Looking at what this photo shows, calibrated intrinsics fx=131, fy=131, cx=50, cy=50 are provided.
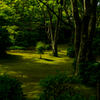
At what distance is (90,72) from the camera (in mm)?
6680

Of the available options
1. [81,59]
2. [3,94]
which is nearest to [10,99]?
[3,94]

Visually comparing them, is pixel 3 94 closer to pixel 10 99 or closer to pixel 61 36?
pixel 10 99

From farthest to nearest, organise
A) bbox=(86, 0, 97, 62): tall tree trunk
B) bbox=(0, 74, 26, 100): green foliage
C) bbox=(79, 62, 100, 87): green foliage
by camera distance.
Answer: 1. bbox=(86, 0, 97, 62): tall tree trunk
2. bbox=(79, 62, 100, 87): green foliage
3. bbox=(0, 74, 26, 100): green foliage

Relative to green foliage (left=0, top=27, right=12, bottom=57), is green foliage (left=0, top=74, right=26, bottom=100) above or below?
below

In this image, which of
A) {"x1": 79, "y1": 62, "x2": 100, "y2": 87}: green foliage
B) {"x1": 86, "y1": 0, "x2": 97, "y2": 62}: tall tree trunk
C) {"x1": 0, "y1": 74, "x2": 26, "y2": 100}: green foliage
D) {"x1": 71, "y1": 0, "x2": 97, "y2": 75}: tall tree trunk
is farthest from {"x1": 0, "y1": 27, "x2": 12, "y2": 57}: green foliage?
{"x1": 0, "y1": 74, "x2": 26, "y2": 100}: green foliage

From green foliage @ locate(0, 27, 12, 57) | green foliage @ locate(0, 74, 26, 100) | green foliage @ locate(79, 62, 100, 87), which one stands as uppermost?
green foliage @ locate(0, 27, 12, 57)

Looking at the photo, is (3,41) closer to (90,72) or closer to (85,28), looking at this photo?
(85,28)

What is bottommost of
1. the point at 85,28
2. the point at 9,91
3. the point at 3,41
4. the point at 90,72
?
the point at 90,72

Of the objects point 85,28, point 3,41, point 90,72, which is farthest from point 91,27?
point 3,41

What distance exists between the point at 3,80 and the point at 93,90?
4.36 metres

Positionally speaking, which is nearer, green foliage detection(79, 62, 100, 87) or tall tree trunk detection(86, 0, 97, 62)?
green foliage detection(79, 62, 100, 87)

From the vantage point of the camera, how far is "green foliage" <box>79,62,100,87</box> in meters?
6.42

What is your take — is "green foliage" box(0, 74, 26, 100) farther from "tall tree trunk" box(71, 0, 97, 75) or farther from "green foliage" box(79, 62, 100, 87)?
"tall tree trunk" box(71, 0, 97, 75)

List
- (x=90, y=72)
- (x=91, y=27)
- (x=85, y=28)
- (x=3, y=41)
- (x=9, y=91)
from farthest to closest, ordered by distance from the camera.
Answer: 1. (x=3, y=41)
2. (x=85, y=28)
3. (x=91, y=27)
4. (x=90, y=72)
5. (x=9, y=91)
